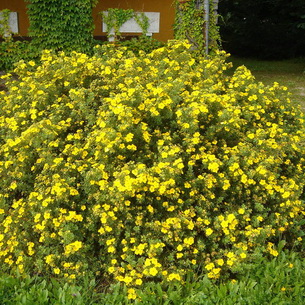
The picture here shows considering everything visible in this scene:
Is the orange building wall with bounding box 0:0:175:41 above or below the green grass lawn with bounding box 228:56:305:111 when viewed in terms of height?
above

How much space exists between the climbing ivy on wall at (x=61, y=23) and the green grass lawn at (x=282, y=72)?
169 inches

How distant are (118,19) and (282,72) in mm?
5635

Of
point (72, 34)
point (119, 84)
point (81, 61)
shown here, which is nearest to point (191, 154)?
point (119, 84)

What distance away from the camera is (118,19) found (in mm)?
8906

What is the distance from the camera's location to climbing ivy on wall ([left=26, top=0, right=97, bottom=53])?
8.05 meters

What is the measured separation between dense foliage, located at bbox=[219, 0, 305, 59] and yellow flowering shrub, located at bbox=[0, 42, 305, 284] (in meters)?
12.2

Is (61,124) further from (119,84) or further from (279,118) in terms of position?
(279,118)

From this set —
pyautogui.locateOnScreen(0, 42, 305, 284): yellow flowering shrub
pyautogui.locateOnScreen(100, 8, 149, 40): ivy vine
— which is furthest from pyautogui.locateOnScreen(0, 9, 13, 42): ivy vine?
pyautogui.locateOnScreen(0, 42, 305, 284): yellow flowering shrub

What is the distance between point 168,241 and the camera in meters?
2.93

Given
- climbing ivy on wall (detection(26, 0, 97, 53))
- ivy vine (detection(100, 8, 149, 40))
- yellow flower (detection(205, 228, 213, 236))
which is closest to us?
yellow flower (detection(205, 228, 213, 236))

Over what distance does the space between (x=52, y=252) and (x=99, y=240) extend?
13.2 inches

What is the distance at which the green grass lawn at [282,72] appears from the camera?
32.1ft

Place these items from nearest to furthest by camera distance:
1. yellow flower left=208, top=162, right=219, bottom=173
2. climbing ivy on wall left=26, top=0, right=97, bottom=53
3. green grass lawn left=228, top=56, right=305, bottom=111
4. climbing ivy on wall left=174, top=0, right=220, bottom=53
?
1. yellow flower left=208, top=162, right=219, bottom=173
2. climbing ivy on wall left=26, top=0, right=97, bottom=53
3. climbing ivy on wall left=174, top=0, right=220, bottom=53
4. green grass lawn left=228, top=56, right=305, bottom=111

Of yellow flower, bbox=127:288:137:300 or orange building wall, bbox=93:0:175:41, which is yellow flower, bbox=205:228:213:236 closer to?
yellow flower, bbox=127:288:137:300
